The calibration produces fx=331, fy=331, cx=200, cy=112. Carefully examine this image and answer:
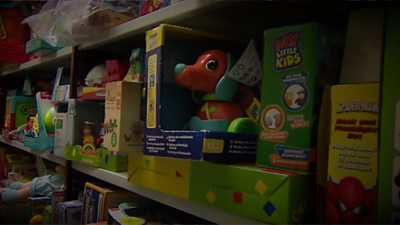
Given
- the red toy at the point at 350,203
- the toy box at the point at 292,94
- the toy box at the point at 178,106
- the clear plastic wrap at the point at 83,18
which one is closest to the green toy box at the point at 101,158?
the toy box at the point at 178,106

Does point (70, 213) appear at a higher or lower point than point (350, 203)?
lower

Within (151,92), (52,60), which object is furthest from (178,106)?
(52,60)

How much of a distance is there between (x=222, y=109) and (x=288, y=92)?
221 millimetres

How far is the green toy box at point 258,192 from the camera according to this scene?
464 millimetres

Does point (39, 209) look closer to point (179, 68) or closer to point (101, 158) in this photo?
point (101, 158)

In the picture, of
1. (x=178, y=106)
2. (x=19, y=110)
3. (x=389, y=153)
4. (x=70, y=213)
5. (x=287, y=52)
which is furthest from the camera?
(x=19, y=110)

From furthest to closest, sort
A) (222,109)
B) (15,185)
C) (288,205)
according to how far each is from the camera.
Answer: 1. (15,185)
2. (222,109)
3. (288,205)

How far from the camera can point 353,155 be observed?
0.42m

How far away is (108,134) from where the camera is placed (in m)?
0.88

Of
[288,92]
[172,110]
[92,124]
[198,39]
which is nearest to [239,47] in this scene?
[198,39]

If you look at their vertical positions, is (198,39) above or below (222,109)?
above

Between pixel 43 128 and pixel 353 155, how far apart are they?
1.29m

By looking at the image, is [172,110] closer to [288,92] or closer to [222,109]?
[222,109]

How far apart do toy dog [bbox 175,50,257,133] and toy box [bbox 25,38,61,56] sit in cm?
96
